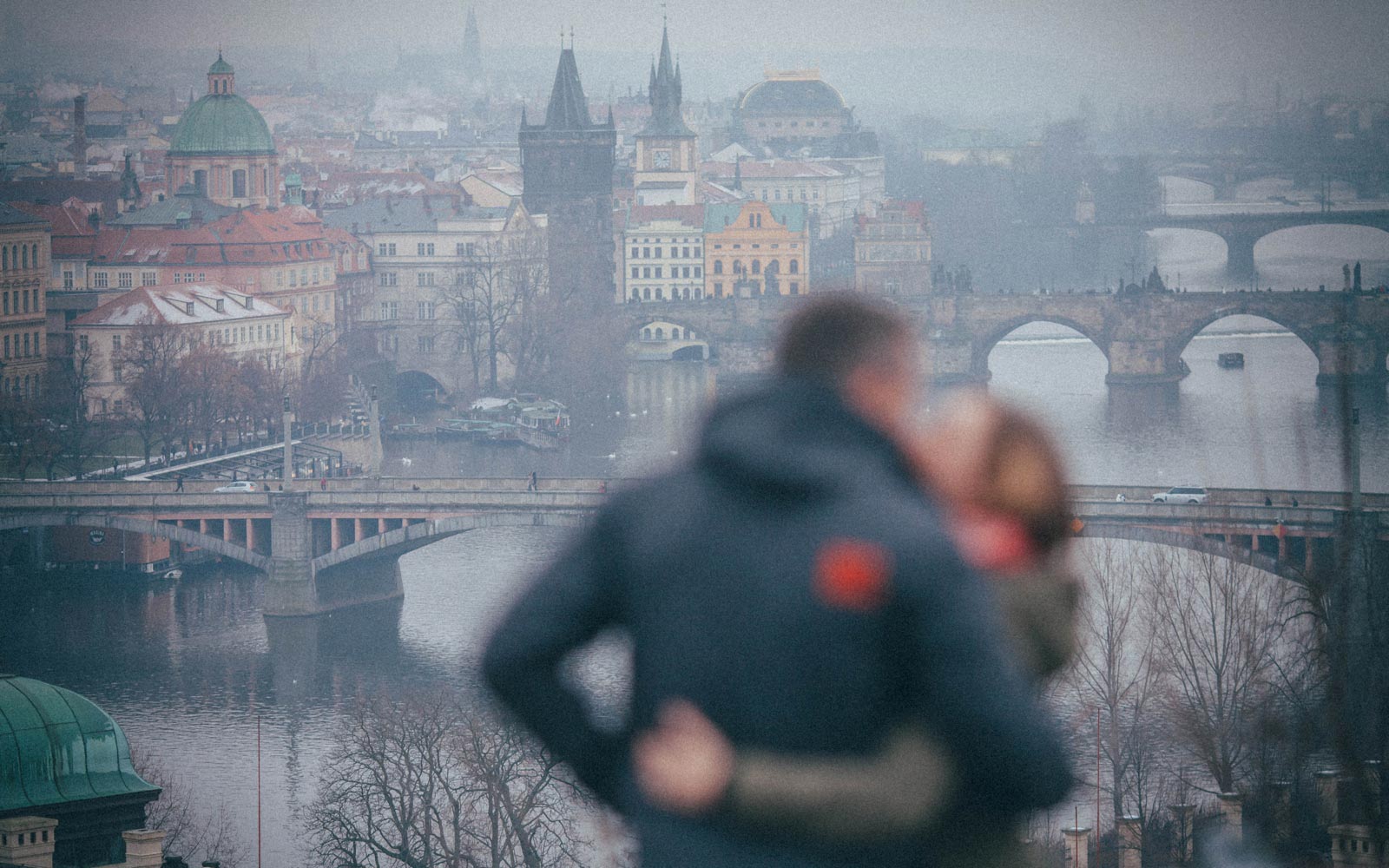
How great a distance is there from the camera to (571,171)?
95.8 ft

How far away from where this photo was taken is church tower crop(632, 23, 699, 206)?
37.0 m

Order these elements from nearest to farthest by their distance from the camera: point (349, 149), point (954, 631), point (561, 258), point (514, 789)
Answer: point (954, 631) < point (514, 789) < point (561, 258) < point (349, 149)

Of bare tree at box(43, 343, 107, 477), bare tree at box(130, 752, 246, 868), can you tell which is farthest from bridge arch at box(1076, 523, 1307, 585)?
bare tree at box(43, 343, 107, 477)

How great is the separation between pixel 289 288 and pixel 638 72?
168ft

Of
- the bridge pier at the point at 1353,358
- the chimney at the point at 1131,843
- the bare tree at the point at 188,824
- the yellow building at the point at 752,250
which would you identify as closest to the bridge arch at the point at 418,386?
the yellow building at the point at 752,250

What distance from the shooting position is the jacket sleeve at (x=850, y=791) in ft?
2.68

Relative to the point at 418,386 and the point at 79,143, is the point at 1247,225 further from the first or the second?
the point at 79,143

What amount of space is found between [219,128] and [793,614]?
3037cm

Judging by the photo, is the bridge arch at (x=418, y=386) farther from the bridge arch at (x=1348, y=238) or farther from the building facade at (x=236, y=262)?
the bridge arch at (x=1348, y=238)

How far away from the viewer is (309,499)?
1470 centimetres

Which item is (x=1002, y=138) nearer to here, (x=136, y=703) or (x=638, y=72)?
(x=638, y=72)

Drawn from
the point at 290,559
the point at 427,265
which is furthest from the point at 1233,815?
the point at 427,265

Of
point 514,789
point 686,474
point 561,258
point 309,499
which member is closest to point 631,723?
point 686,474

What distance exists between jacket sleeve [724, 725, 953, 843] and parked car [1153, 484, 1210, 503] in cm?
1338
